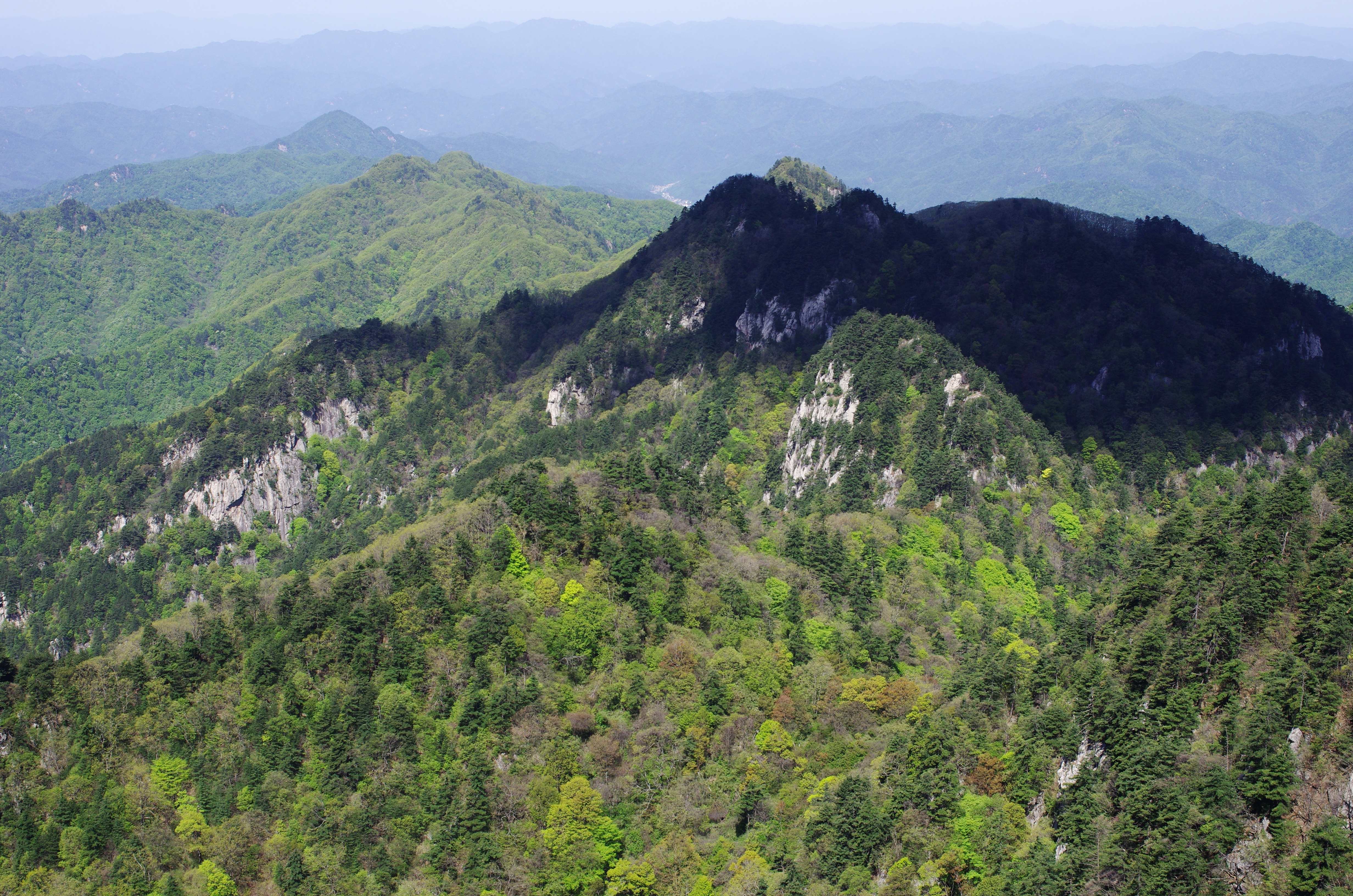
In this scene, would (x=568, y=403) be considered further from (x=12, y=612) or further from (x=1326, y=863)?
(x=1326, y=863)

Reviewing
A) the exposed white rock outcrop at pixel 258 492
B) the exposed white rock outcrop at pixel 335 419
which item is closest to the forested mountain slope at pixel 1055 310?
the exposed white rock outcrop at pixel 335 419

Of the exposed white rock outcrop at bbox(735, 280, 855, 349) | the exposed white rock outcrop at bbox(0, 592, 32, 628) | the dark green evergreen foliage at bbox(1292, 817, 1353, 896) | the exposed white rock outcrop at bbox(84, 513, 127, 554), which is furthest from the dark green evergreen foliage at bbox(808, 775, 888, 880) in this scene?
the exposed white rock outcrop at bbox(0, 592, 32, 628)

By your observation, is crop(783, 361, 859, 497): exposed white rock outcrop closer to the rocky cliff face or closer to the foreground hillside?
the foreground hillside

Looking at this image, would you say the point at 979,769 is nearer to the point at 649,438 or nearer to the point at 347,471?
the point at 649,438

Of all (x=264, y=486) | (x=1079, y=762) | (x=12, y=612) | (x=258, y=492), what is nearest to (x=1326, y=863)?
(x=1079, y=762)

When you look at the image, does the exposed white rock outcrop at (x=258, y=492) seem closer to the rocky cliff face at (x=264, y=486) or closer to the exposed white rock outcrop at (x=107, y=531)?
the rocky cliff face at (x=264, y=486)

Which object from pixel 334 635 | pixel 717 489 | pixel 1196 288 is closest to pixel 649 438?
pixel 717 489

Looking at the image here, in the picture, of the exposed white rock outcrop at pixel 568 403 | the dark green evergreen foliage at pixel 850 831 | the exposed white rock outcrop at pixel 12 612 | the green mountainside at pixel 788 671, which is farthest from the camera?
the exposed white rock outcrop at pixel 568 403
